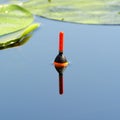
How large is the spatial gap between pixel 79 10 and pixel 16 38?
2.94 feet

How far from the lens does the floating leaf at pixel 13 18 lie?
12.2 ft

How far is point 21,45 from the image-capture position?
11.5 ft

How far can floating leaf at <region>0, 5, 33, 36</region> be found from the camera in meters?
3.71

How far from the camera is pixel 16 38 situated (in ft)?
11.5

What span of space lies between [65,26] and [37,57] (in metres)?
0.70

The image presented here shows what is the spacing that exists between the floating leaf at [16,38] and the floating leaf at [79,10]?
0.43 metres

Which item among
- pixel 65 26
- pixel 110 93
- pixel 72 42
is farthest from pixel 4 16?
pixel 110 93

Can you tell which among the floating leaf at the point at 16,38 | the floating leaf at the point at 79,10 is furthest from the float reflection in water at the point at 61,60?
the floating leaf at the point at 79,10

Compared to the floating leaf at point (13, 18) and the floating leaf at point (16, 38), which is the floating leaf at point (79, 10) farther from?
the floating leaf at point (16, 38)

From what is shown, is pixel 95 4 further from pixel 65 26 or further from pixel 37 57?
pixel 37 57

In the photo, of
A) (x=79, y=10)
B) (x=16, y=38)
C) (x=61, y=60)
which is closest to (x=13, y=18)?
(x=16, y=38)

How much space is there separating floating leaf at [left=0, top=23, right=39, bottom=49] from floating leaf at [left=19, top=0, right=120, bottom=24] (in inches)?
16.9

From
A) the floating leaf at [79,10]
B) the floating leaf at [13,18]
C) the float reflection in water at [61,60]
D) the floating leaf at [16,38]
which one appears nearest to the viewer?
the float reflection in water at [61,60]

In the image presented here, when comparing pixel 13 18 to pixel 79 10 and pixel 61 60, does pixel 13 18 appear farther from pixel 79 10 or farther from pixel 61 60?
pixel 61 60
